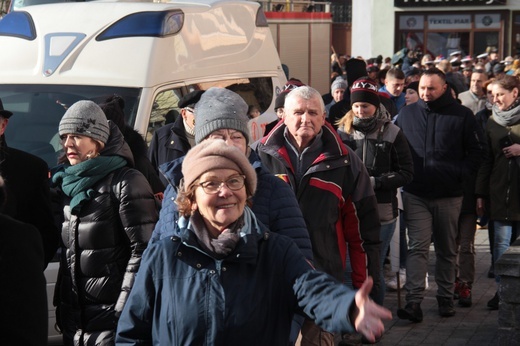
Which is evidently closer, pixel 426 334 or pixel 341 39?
pixel 426 334

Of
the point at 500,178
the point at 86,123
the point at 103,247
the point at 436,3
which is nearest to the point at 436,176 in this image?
the point at 500,178

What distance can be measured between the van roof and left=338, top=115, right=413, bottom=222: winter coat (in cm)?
174

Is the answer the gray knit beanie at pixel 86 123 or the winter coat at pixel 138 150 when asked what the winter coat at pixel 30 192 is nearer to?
the gray knit beanie at pixel 86 123

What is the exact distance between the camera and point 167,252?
12.5 feet

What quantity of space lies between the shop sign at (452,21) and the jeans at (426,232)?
35.0m

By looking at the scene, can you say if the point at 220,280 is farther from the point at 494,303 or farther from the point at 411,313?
the point at 494,303

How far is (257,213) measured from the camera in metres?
4.60

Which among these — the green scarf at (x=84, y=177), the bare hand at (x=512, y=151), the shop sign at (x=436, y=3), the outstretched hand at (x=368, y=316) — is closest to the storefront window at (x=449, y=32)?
the shop sign at (x=436, y=3)

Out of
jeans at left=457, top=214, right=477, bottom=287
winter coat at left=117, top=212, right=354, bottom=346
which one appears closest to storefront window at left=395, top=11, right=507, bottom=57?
jeans at left=457, top=214, right=477, bottom=287

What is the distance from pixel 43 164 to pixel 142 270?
222 centimetres

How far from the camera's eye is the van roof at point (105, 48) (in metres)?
8.81

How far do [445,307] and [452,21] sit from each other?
3526 centimetres

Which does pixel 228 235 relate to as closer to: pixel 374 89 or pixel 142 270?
pixel 142 270

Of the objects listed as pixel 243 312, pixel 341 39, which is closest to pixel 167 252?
pixel 243 312
